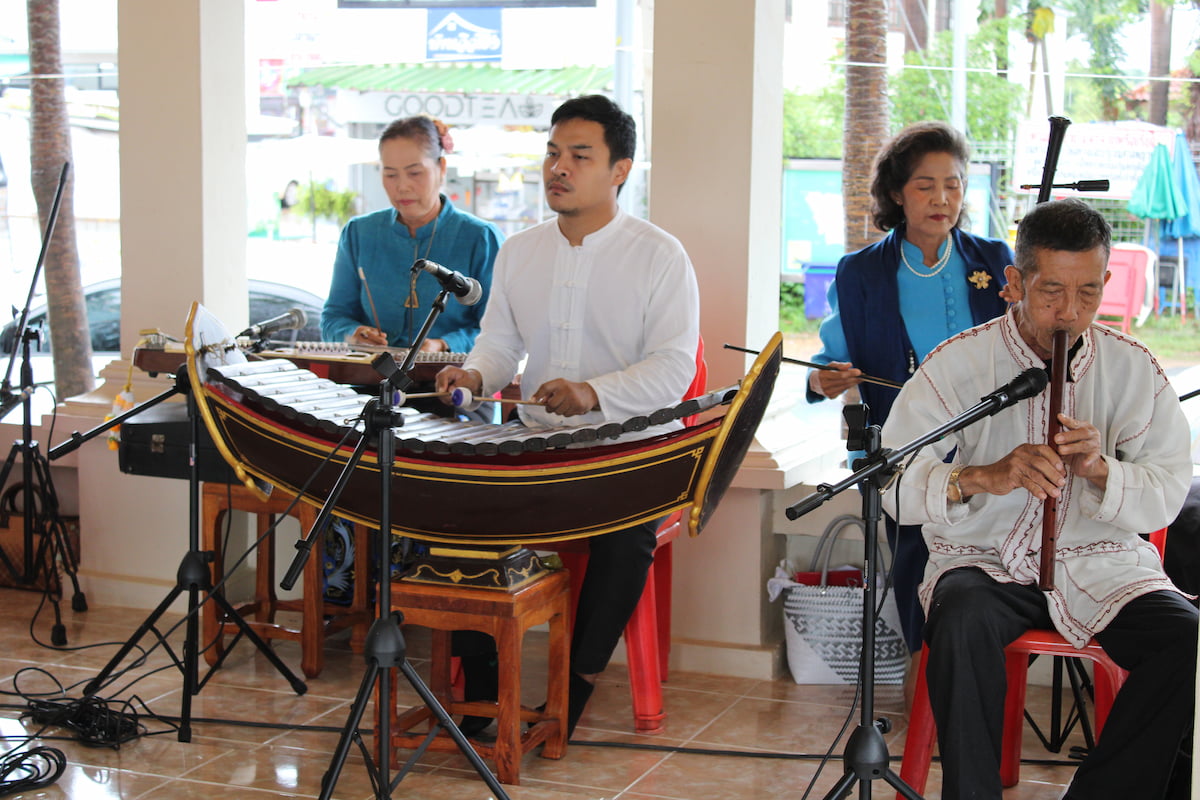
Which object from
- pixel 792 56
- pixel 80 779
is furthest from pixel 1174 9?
pixel 80 779

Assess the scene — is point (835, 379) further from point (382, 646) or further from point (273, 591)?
point (273, 591)

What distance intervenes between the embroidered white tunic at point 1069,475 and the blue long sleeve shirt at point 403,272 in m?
1.96

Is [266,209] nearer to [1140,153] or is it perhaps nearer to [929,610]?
[1140,153]

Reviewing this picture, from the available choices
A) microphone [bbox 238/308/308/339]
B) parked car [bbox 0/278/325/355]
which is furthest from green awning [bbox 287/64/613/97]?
microphone [bbox 238/308/308/339]

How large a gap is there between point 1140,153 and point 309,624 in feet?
28.8

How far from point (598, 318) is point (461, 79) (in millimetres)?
10158

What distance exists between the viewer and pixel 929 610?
2.94 meters

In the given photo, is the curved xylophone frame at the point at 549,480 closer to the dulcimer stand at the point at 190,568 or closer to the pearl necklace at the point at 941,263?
the dulcimer stand at the point at 190,568

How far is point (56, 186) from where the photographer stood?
6785mm

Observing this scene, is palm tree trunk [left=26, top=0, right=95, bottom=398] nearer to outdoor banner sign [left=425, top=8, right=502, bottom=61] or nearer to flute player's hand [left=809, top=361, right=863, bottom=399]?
outdoor banner sign [left=425, top=8, right=502, bottom=61]

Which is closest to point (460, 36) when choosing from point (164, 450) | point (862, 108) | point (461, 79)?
point (862, 108)

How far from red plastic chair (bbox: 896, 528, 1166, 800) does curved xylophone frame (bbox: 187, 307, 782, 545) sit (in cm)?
71

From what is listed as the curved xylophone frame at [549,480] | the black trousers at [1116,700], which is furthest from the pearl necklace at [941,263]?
the black trousers at [1116,700]

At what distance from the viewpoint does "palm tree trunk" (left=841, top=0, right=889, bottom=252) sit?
7266mm
